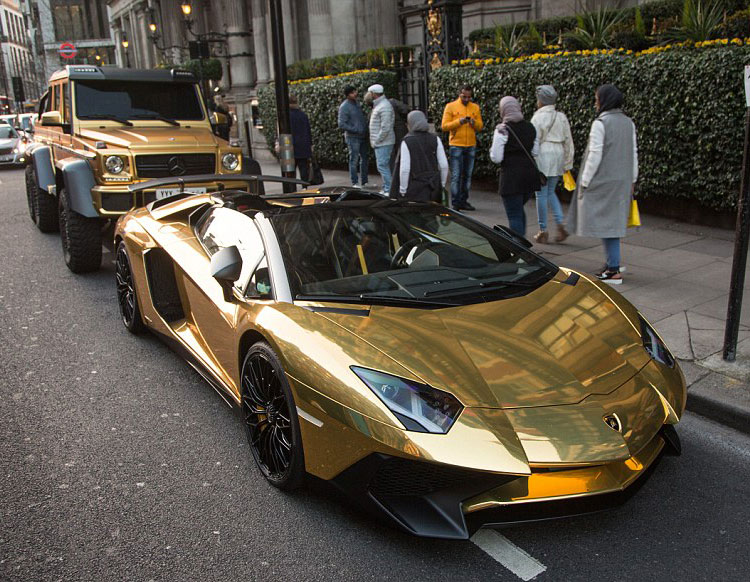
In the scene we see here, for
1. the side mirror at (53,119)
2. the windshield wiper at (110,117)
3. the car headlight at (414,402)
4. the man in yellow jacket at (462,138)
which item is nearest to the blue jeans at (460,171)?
the man in yellow jacket at (462,138)

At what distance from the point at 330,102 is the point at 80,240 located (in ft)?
29.4

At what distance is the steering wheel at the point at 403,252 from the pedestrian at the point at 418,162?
3.47m

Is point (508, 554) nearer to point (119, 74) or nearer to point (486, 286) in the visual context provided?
point (486, 286)

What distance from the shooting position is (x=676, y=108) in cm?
856

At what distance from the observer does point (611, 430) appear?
2.88 metres

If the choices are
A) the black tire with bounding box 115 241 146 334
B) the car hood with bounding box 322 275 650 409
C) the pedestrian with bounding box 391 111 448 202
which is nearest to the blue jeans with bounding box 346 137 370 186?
the pedestrian with bounding box 391 111 448 202

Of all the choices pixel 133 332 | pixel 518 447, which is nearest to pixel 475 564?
pixel 518 447

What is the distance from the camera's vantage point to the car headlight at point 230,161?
8.85 metres

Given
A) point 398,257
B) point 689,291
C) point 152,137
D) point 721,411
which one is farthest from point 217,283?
point 152,137

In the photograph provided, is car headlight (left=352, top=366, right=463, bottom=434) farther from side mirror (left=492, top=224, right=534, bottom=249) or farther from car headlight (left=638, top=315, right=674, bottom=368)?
side mirror (left=492, top=224, right=534, bottom=249)

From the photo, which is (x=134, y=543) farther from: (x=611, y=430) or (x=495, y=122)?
(x=495, y=122)

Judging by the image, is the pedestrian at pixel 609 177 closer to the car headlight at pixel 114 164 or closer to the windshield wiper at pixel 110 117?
the car headlight at pixel 114 164

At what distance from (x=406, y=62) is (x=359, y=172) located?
110 inches

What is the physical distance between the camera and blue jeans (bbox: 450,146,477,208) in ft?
35.0
